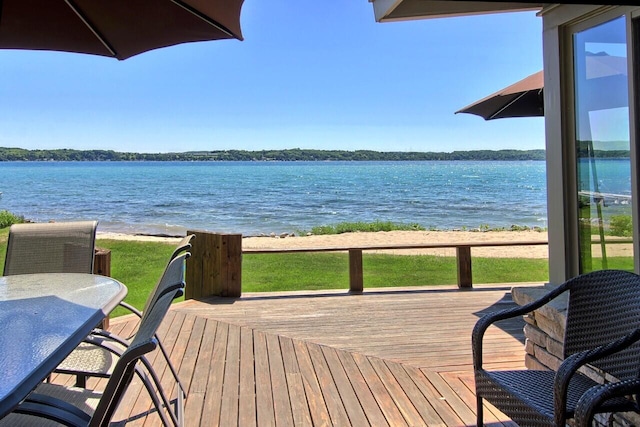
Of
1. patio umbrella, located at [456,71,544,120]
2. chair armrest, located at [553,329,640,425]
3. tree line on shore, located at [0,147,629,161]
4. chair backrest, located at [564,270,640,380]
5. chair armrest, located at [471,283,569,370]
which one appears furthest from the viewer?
tree line on shore, located at [0,147,629,161]

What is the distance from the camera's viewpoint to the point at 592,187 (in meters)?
2.79

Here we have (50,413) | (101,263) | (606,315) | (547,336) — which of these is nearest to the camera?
(50,413)

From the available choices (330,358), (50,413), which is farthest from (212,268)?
(50,413)

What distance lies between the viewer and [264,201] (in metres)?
32.7

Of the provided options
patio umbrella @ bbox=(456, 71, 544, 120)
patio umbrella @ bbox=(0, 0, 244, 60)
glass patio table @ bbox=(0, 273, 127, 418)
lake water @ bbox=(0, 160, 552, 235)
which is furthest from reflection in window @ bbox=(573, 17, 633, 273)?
lake water @ bbox=(0, 160, 552, 235)

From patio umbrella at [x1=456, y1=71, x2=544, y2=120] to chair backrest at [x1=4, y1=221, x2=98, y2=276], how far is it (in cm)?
366

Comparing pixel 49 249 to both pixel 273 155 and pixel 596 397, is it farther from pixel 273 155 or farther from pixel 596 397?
pixel 273 155

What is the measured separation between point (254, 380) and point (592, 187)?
92.1 inches

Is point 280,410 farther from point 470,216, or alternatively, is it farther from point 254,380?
point 470,216

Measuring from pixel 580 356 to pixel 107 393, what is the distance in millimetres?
1297

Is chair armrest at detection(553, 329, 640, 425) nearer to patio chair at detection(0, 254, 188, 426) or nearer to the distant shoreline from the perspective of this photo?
patio chair at detection(0, 254, 188, 426)

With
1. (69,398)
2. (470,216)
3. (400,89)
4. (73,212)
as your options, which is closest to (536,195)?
(470,216)

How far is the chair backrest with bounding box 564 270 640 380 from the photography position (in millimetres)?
1589

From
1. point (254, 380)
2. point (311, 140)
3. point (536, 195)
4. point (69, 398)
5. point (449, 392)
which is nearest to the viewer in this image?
point (69, 398)
